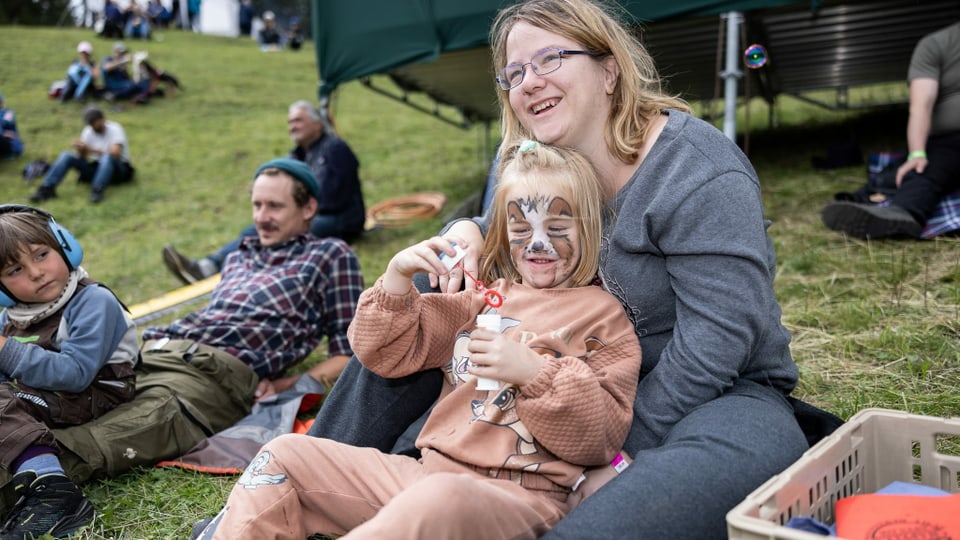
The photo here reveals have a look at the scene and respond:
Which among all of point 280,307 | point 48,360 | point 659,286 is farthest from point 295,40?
point 659,286

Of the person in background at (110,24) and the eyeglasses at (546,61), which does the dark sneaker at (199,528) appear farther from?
the person in background at (110,24)

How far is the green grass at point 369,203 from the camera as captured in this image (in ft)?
10.4

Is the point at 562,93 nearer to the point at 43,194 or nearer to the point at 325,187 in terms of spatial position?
the point at 325,187

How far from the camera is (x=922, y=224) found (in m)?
4.82

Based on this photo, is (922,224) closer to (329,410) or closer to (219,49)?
(329,410)

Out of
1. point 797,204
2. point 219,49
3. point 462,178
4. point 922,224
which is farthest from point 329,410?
point 219,49

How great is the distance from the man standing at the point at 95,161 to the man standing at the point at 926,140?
956 centimetres

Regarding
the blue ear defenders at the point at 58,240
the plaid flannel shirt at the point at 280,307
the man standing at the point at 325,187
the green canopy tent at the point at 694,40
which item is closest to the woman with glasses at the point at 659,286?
the blue ear defenders at the point at 58,240

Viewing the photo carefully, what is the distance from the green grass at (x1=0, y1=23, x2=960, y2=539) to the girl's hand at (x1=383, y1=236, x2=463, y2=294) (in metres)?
1.30

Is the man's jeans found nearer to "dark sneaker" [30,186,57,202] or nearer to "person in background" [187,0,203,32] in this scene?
"dark sneaker" [30,186,57,202]

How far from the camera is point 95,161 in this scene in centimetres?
1162

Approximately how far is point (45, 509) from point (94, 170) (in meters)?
9.98

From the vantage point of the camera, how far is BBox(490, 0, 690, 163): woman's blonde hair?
2.32 m

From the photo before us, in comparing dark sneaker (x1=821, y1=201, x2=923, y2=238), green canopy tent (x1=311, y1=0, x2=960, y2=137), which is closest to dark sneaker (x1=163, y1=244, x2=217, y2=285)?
green canopy tent (x1=311, y1=0, x2=960, y2=137)
